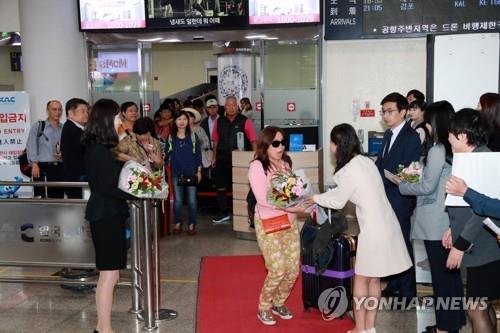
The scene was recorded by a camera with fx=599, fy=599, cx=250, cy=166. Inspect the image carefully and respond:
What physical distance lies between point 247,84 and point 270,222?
6.09 metres

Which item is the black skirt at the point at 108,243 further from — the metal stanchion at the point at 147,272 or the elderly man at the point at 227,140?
the elderly man at the point at 227,140

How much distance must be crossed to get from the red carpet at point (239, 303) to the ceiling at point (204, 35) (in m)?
3.42

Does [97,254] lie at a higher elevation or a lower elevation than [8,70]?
lower

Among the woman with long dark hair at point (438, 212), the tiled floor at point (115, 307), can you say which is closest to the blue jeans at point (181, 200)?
the tiled floor at point (115, 307)

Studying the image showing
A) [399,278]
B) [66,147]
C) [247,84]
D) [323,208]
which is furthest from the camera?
[247,84]

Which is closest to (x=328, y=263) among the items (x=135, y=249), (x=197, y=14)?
(x=135, y=249)

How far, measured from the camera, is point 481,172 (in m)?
3.08

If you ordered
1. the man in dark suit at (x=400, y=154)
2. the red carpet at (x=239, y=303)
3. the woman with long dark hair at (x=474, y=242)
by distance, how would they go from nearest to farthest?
the woman with long dark hair at (x=474, y=242) < the red carpet at (x=239, y=303) < the man in dark suit at (x=400, y=154)

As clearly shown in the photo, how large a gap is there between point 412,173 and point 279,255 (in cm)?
109

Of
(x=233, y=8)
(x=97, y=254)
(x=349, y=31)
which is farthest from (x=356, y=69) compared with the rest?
(x=97, y=254)

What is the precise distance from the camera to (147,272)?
14.6ft

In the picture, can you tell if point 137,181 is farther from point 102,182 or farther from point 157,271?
point 157,271

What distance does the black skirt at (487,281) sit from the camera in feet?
10.6

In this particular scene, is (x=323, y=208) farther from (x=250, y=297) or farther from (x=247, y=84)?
(x=247, y=84)
